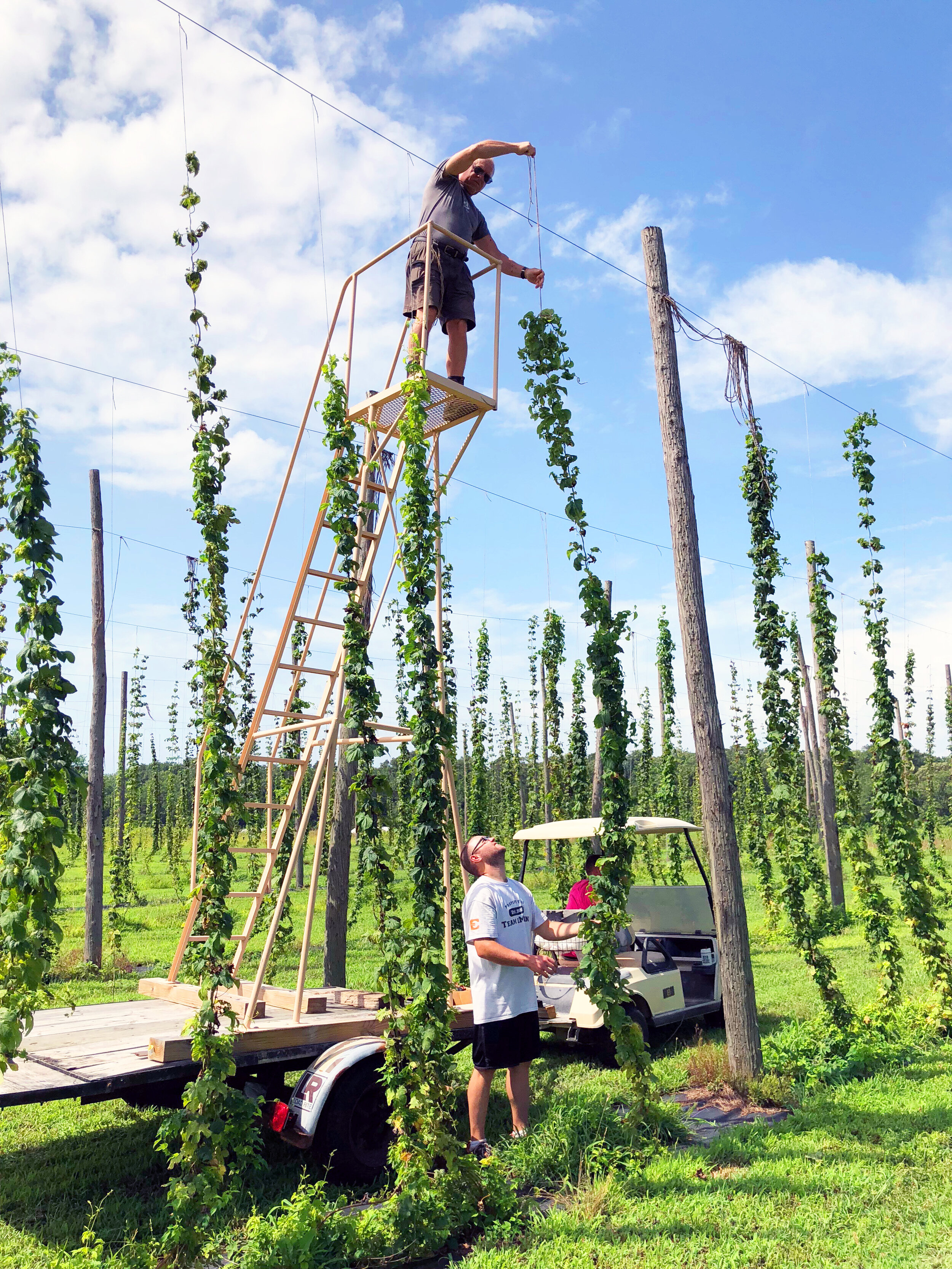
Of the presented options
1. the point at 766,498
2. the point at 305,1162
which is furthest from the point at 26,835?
the point at 766,498

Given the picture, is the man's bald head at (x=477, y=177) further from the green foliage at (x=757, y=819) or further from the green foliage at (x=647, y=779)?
the green foliage at (x=647, y=779)

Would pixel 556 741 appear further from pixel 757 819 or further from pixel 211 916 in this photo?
pixel 211 916

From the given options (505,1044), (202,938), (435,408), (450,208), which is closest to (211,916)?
(202,938)

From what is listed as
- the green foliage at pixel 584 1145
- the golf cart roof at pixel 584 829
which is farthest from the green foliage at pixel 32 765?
the golf cart roof at pixel 584 829

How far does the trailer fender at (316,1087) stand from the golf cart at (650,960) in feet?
5.19

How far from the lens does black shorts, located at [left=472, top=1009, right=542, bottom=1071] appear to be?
5488 millimetres

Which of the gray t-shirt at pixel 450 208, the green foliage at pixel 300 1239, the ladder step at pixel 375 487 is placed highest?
the gray t-shirt at pixel 450 208

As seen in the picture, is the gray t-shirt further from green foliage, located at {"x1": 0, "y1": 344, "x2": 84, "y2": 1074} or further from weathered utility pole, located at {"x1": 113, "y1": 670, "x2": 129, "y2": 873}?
weathered utility pole, located at {"x1": 113, "y1": 670, "x2": 129, "y2": 873}

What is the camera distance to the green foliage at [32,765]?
4.41m

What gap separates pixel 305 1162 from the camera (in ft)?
18.5

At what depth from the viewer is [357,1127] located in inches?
215

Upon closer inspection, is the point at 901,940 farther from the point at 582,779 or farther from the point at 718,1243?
the point at 718,1243

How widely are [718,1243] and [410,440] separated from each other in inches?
177

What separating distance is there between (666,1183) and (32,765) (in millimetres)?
4188
